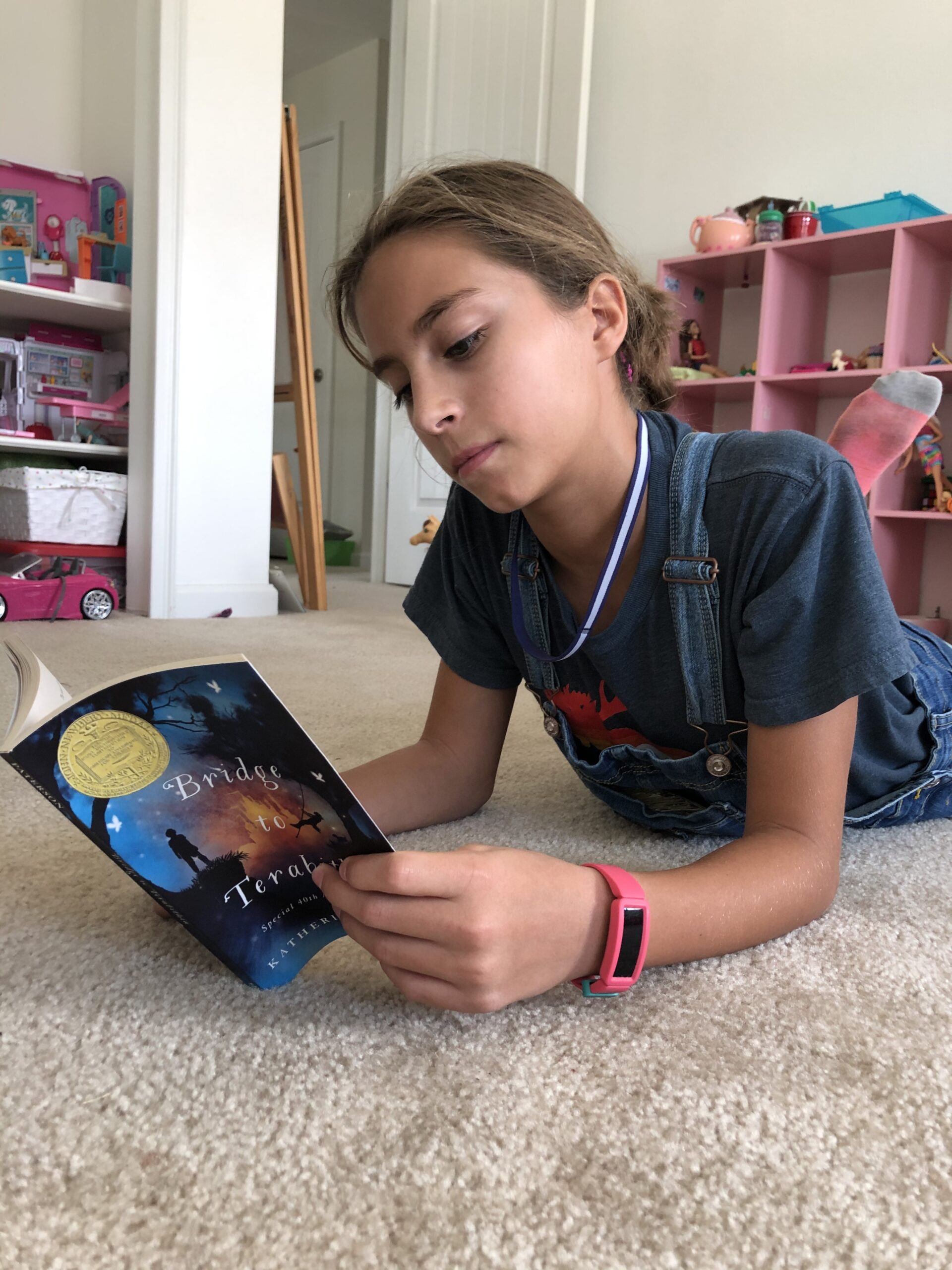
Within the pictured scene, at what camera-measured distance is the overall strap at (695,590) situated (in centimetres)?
64

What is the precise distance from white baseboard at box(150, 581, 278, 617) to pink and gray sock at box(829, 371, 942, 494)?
1661 millimetres

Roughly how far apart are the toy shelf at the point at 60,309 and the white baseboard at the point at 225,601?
72cm

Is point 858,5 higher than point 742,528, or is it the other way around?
point 858,5

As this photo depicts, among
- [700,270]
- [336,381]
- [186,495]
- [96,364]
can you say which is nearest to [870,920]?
[186,495]

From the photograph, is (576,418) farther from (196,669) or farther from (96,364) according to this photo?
(96,364)

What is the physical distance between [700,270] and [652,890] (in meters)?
2.51

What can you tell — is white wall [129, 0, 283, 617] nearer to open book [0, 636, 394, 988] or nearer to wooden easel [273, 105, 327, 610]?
wooden easel [273, 105, 327, 610]

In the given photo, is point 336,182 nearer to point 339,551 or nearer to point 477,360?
point 339,551

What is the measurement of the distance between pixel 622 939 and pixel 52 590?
6.32 ft

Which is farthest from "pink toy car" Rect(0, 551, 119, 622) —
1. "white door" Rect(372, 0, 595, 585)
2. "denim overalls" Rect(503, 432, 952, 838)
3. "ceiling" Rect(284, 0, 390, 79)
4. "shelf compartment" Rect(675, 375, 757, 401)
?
"ceiling" Rect(284, 0, 390, 79)

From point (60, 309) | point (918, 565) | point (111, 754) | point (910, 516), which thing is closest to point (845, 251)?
point (910, 516)

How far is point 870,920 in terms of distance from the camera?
25.8 inches

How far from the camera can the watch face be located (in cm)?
50

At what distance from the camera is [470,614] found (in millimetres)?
810
